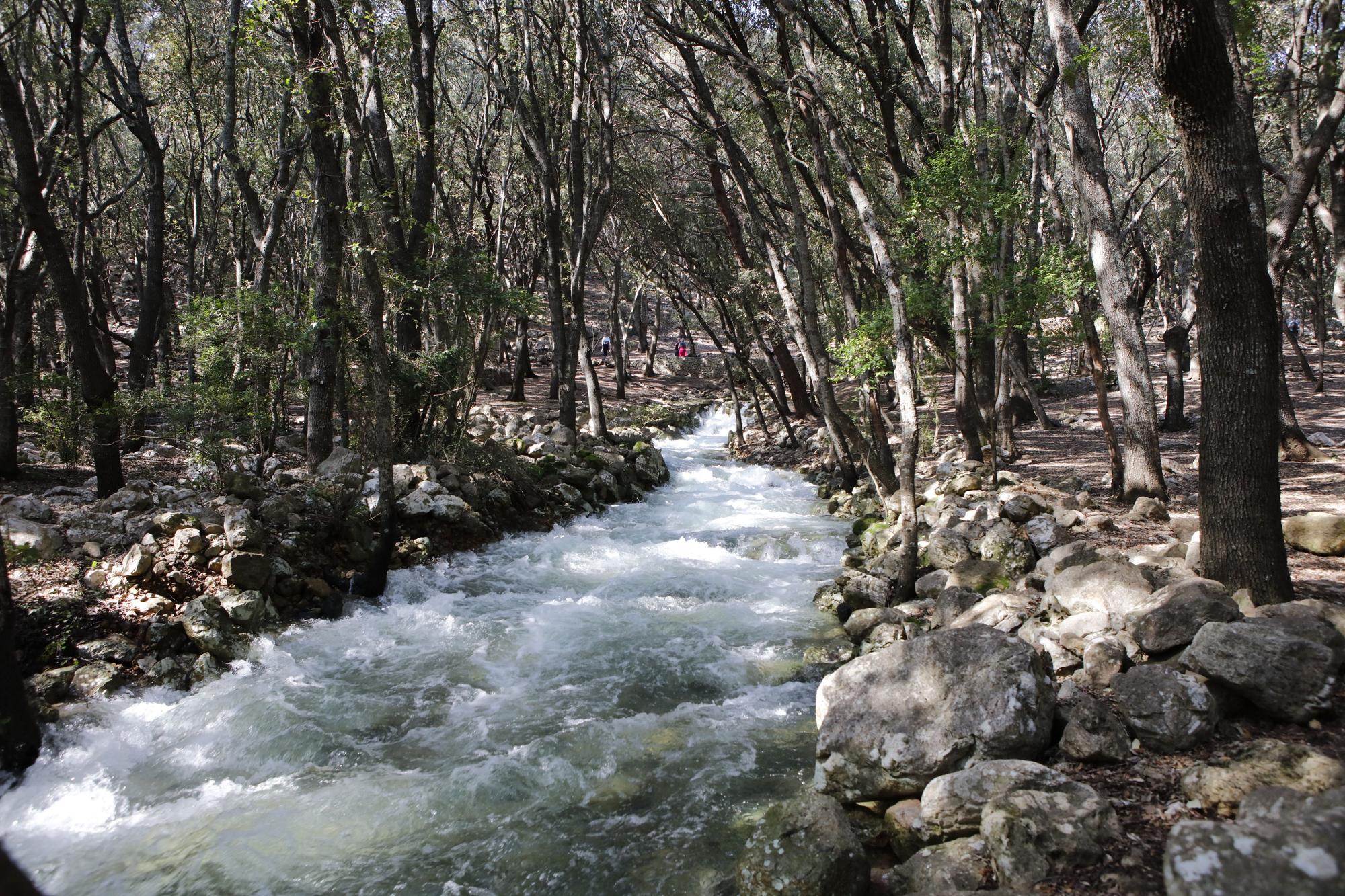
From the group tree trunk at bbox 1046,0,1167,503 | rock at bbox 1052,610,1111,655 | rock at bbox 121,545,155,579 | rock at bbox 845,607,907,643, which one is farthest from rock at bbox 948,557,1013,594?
rock at bbox 121,545,155,579

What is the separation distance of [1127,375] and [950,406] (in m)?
14.4

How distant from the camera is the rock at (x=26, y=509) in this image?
25.4ft

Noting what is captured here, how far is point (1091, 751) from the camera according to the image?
4.45 metres

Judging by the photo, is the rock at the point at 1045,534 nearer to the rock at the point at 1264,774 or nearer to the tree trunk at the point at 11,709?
the rock at the point at 1264,774

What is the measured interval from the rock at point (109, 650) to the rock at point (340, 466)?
12.7 ft

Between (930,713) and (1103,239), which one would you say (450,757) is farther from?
(1103,239)

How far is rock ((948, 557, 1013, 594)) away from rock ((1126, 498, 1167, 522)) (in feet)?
5.80

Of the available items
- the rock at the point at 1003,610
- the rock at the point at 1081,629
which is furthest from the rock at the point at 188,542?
the rock at the point at 1081,629

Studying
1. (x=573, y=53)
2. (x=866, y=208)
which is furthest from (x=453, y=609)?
(x=573, y=53)

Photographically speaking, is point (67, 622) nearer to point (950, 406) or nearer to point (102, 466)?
point (102, 466)

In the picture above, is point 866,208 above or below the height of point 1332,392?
above

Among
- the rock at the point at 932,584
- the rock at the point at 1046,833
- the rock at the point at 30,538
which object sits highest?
the rock at the point at 30,538

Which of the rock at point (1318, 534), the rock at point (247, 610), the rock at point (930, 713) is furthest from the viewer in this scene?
the rock at point (247, 610)

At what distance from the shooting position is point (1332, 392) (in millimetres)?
19922
